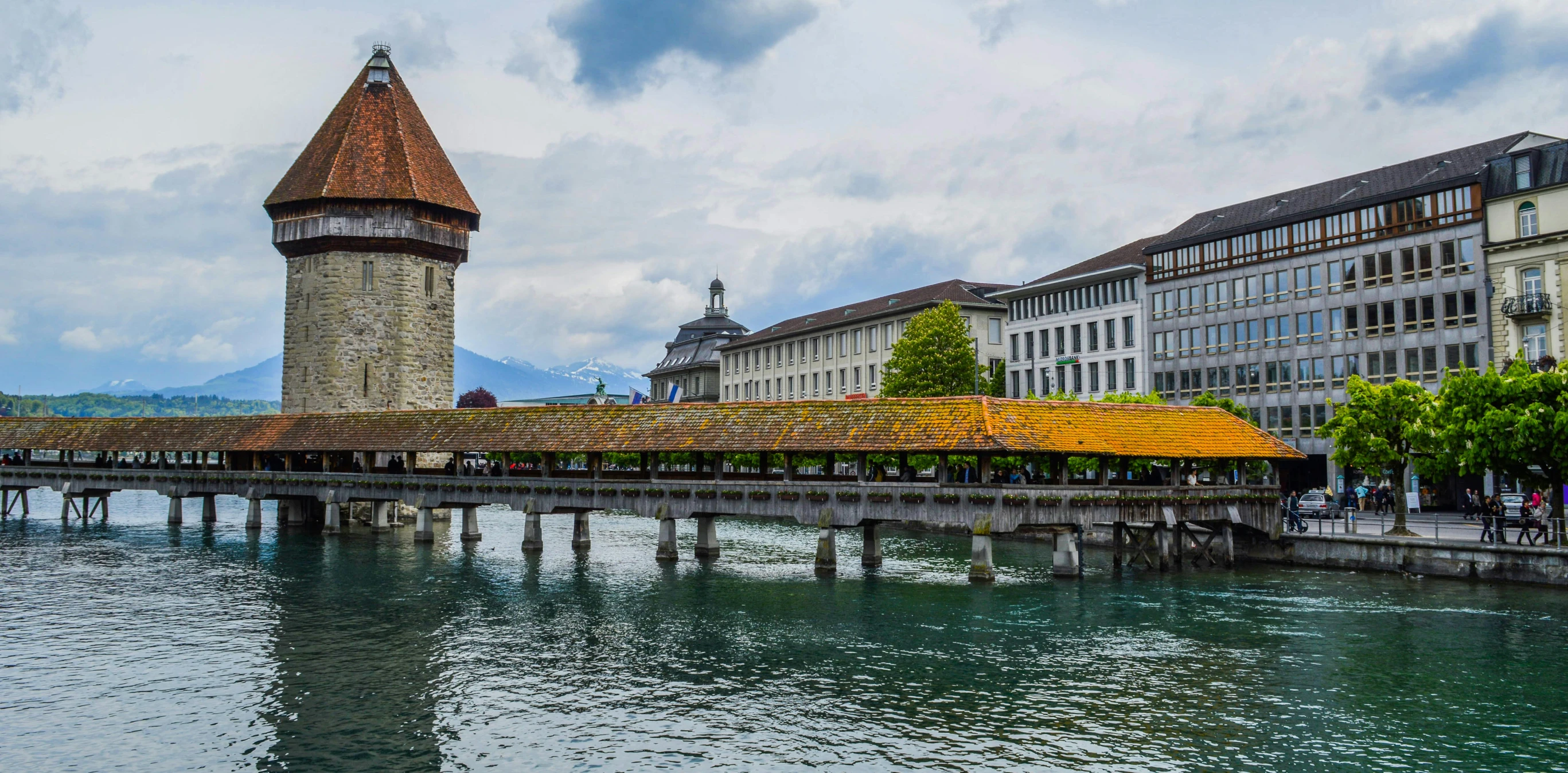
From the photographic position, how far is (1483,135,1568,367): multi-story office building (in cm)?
4491

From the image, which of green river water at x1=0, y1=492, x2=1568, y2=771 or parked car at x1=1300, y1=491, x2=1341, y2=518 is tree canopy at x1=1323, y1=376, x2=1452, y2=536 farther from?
green river water at x1=0, y1=492, x2=1568, y2=771

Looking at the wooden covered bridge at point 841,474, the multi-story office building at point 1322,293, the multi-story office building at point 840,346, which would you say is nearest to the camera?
the wooden covered bridge at point 841,474

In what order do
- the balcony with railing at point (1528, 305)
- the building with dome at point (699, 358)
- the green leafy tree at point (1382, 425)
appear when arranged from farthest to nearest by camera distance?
the building with dome at point (699, 358) < the balcony with railing at point (1528, 305) < the green leafy tree at point (1382, 425)

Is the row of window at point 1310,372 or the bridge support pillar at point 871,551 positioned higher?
the row of window at point 1310,372

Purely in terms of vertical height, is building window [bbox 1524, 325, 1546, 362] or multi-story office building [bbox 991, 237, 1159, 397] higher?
multi-story office building [bbox 991, 237, 1159, 397]

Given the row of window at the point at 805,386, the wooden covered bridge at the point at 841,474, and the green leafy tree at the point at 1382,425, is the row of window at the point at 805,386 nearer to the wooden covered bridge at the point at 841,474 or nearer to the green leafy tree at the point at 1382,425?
the wooden covered bridge at the point at 841,474

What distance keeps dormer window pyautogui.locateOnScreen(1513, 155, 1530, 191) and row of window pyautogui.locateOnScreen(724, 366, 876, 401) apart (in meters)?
44.1

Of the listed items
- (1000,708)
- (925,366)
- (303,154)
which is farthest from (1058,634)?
(303,154)

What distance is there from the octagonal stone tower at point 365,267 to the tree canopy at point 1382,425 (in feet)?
141

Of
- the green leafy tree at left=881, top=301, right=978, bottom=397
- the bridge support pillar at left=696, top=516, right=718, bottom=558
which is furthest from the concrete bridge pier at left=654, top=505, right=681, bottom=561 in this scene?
the green leafy tree at left=881, top=301, right=978, bottom=397

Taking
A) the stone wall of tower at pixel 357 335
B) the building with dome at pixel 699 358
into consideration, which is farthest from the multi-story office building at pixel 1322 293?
the building with dome at pixel 699 358

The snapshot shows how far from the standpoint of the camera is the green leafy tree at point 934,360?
2306 inches

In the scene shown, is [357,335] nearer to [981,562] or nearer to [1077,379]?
[981,562]

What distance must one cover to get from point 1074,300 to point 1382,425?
Answer: 112 ft
